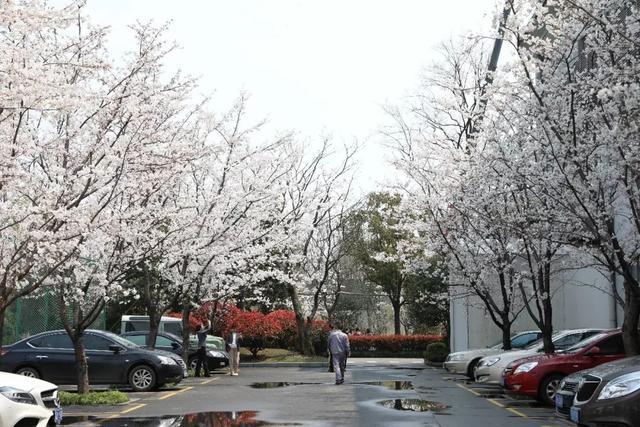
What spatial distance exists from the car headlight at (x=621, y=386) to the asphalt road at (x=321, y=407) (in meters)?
3.56

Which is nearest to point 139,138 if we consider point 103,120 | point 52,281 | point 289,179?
point 103,120

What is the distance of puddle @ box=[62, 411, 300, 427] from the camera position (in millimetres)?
12852

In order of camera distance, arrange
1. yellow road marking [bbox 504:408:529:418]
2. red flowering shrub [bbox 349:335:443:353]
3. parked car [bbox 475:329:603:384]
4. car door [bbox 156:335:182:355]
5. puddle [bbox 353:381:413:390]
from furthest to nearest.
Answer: red flowering shrub [bbox 349:335:443:353] → car door [bbox 156:335:182:355] → puddle [bbox 353:381:413:390] → parked car [bbox 475:329:603:384] → yellow road marking [bbox 504:408:529:418]

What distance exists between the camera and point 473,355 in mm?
24391

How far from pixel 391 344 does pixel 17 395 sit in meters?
40.2

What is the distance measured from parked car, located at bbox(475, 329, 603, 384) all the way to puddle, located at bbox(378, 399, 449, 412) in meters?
2.98

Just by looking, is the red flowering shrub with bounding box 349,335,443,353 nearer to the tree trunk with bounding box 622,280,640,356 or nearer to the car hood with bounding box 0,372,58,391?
the tree trunk with bounding box 622,280,640,356

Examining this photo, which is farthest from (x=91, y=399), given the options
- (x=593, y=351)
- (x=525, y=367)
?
(x=593, y=351)

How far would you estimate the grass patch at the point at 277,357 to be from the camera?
117ft

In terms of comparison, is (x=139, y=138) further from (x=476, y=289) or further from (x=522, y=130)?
(x=476, y=289)

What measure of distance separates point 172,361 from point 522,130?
9702 mm

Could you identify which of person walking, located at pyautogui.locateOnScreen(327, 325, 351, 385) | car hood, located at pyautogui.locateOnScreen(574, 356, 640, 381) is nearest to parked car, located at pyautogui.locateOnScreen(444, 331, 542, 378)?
person walking, located at pyautogui.locateOnScreen(327, 325, 351, 385)

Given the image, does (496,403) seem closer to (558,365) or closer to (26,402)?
(558,365)

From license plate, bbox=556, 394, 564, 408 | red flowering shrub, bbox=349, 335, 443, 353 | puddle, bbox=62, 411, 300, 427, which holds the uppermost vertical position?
red flowering shrub, bbox=349, 335, 443, 353
